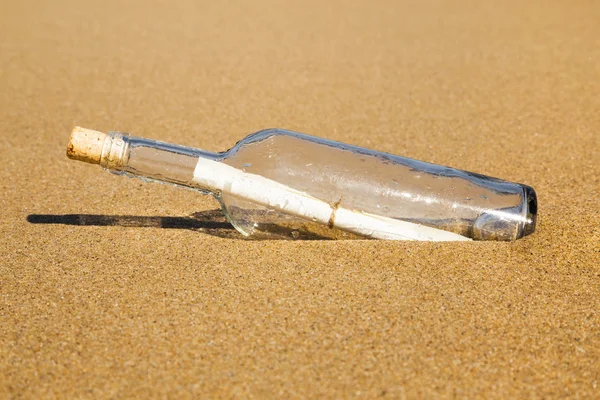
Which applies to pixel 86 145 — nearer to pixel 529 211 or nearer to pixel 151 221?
pixel 151 221

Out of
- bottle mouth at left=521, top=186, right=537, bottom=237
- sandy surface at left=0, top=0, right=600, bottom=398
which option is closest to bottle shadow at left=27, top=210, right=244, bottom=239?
sandy surface at left=0, top=0, right=600, bottom=398

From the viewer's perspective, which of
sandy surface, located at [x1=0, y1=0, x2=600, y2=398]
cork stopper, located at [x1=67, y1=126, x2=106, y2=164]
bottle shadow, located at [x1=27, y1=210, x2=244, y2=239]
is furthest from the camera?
bottle shadow, located at [x1=27, y1=210, x2=244, y2=239]

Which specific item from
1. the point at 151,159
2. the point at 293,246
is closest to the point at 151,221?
the point at 151,159

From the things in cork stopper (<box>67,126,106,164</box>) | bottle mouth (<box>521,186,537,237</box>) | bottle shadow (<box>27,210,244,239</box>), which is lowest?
bottle shadow (<box>27,210,244,239</box>)

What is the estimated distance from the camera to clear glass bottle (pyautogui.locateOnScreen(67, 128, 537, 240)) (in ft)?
6.25

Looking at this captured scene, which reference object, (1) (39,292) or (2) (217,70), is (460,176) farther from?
(2) (217,70)

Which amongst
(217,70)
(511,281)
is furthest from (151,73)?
(511,281)

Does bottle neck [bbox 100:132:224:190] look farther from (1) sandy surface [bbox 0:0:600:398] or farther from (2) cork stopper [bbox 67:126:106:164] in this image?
(1) sandy surface [bbox 0:0:600:398]

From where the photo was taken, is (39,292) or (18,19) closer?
(39,292)

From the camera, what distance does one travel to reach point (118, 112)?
329 centimetres

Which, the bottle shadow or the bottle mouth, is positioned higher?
the bottle mouth

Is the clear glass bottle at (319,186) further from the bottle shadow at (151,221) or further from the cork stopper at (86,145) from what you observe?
the bottle shadow at (151,221)

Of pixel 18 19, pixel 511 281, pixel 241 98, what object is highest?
pixel 511 281

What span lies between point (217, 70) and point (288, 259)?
206 centimetres
